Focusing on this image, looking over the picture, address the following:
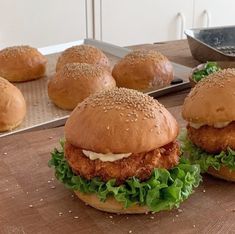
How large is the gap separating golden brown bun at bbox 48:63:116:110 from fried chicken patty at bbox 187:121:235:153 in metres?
0.62

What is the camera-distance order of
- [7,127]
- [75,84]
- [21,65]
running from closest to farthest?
[7,127] < [75,84] < [21,65]

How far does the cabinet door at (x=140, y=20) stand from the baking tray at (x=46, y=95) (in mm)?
1058

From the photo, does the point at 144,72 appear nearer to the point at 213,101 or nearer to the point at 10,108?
the point at 10,108

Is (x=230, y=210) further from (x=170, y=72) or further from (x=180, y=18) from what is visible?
(x=180, y=18)

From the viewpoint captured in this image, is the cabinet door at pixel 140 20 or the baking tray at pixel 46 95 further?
the cabinet door at pixel 140 20

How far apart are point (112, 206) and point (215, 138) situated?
296mm

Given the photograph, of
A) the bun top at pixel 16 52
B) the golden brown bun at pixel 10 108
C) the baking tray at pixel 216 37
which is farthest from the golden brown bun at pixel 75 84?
the baking tray at pixel 216 37

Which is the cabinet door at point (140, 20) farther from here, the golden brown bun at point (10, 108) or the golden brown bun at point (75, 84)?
the golden brown bun at point (10, 108)

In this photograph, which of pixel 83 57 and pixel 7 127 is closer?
pixel 7 127

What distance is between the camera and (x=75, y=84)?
5.77 ft

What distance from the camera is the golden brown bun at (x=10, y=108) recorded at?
155cm

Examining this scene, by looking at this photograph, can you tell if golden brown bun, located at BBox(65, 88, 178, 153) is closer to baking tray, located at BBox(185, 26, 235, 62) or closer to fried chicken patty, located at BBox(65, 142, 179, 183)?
fried chicken patty, located at BBox(65, 142, 179, 183)

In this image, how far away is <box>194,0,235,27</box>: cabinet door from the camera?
3861 millimetres

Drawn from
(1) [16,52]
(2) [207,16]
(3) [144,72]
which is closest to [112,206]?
(3) [144,72]
